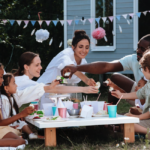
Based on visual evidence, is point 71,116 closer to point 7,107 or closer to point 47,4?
point 7,107

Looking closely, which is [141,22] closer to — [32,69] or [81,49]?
[81,49]

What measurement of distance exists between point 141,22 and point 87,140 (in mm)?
6115

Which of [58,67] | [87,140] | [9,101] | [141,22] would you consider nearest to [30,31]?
[141,22]

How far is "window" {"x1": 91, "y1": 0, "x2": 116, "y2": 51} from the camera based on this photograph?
32.0 ft

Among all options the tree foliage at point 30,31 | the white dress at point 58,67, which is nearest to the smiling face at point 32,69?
the white dress at point 58,67

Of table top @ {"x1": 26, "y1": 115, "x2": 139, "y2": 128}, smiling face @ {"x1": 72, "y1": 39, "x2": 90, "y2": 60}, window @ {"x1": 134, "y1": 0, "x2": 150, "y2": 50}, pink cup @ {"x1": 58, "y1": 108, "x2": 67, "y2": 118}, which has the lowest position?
table top @ {"x1": 26, "y1": 115, "x2": 139, "y2": 128}

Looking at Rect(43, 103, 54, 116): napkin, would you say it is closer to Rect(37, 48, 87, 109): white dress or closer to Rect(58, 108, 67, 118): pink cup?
Rect(58, 108, 67, 118): pink cup

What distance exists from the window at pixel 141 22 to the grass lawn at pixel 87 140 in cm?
498

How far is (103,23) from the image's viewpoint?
32.7ft

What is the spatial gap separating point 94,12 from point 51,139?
273 inches

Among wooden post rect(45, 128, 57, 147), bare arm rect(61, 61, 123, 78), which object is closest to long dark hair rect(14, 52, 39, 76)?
bare arm rect(61, 61, 123, 78)

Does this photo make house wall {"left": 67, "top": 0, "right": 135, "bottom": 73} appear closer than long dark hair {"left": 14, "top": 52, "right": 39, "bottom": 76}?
No

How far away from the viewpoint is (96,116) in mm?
3871

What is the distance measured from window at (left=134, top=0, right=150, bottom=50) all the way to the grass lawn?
4.98 meters
